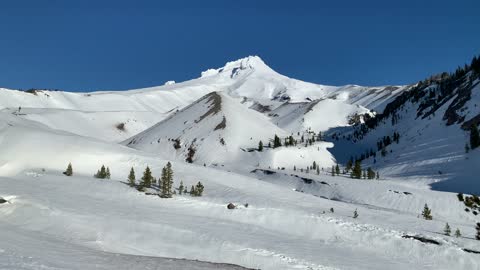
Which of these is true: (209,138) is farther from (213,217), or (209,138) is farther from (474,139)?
(213,217)

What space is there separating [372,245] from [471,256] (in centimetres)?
786

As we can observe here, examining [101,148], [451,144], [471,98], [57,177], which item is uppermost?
[471,98]

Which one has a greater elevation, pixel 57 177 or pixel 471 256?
pixel 57 177

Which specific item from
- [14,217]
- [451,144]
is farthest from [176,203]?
[451,144]

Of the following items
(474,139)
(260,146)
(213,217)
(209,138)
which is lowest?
(213,217)

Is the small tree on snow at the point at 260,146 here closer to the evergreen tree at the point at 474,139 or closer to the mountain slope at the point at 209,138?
the mountain slope at the point at 209,138

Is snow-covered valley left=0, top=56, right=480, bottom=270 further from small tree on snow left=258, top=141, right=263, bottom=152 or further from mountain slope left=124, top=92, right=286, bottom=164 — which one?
mountain slope left=124, top=92, right=286, bottom=164

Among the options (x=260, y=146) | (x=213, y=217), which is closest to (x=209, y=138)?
(x=260, y=146)

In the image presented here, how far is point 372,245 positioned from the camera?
38.8 meters

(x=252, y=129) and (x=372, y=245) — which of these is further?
(x=252, y=129)

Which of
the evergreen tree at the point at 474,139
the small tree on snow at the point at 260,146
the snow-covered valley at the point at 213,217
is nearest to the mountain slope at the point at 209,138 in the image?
the small tree on snow at the point at 260,146

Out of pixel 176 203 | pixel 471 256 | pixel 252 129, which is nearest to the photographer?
pixel 471 256

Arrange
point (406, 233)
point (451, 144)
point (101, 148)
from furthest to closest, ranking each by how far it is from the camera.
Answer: point (451, 144)
point (101, 148)
point (406, 233)

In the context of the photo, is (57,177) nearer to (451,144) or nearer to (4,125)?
(4,125)
